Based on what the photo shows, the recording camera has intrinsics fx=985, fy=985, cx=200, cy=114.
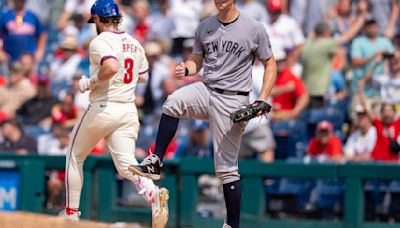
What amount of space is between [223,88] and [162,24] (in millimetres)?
6860

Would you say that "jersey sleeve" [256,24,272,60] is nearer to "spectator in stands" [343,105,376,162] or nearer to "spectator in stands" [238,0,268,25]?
"spectator in stands" [343,105,376,162]

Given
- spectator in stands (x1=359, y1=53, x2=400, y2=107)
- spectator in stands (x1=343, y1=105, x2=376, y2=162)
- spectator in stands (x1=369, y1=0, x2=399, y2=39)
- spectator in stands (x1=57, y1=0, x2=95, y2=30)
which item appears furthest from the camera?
spectator in stands (x1=57, y1=0, x2=95, y2=30)

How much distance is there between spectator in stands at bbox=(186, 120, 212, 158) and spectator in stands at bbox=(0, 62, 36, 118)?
3.25 m

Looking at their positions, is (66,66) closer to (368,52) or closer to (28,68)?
(28,68)

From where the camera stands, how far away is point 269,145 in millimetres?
12500

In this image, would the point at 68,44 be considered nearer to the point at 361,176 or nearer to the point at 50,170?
the point at 50,170

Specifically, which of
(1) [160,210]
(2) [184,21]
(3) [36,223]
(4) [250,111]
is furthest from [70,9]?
(3) [36,223]

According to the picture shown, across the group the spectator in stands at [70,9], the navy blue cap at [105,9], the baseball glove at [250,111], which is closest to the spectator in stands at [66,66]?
the spectator in stands at [70,9]

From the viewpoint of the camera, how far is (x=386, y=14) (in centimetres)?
1364

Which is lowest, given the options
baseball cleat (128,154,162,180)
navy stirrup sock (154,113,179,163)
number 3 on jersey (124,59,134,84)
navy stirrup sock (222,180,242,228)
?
navy stirrup sock (222,180,242,228)

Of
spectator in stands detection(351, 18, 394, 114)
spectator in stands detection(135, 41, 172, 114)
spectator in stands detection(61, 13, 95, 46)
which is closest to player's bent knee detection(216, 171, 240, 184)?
spectator in stands detection(351, 18, 394, 114)

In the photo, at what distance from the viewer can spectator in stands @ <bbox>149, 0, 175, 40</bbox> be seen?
1488 cm

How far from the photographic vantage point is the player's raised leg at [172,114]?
8.20 meters

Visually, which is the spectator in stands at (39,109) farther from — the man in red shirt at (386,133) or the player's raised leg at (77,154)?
the player's raised leg at (77,154)
